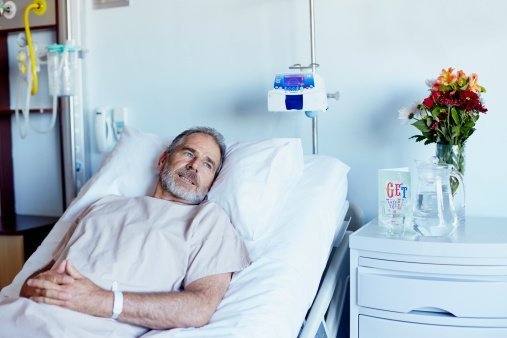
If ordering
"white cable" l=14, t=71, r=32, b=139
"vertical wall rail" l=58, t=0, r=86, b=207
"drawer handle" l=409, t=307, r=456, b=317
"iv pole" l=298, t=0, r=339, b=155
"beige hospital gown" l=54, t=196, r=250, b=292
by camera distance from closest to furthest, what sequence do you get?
1. "beige hospital gown" l=54, t=196, r=250, b=292
2. "drawer handle" l=409, t=307, r=456, b=317
3. "iv pole" l=298, t=0, r=339, b=155
4. "white cable" l=14, t=71, r=32, b=139
5. "vertical wall rail" l=58, t=0, r=86, b=207

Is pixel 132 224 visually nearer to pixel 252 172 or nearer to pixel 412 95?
pixel 252 172

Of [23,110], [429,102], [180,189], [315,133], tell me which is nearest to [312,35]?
[315,133]

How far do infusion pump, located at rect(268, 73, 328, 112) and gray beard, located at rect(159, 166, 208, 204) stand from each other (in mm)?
419

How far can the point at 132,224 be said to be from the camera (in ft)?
4.79

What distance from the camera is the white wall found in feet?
6.07

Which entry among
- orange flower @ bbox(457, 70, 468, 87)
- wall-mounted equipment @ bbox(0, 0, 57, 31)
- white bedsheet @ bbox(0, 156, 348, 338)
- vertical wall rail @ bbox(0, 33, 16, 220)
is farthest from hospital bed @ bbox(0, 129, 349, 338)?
vertical wall rail @ bbox(0, 33, 16, 220)

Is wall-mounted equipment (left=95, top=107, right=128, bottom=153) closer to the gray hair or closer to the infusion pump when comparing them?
the gray hair

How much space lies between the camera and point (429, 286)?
1.43 meters

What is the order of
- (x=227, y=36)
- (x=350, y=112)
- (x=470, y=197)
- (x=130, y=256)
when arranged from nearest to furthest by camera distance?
(x=130, y=256)
(x=470, y=197)
(x=350, y=112)
(x=227, y=36)

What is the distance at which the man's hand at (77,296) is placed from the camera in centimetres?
121

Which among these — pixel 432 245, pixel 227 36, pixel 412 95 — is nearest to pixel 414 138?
pixel 412 95

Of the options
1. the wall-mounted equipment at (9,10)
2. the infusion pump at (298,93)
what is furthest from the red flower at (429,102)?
the wall-mounted equipment at (9,10)

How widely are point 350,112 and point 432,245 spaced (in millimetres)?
728

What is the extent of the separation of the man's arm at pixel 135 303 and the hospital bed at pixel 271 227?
0.03 m
